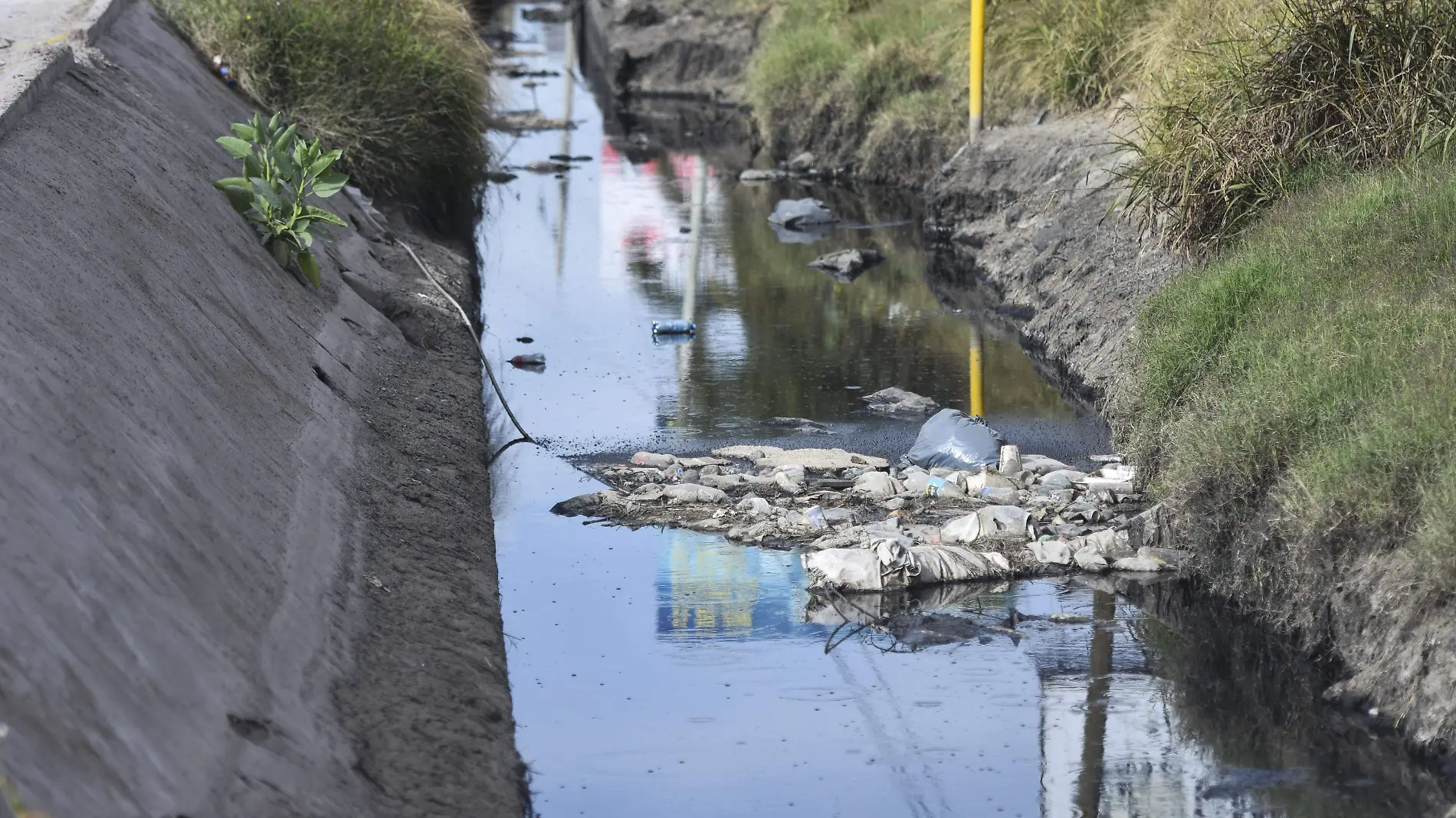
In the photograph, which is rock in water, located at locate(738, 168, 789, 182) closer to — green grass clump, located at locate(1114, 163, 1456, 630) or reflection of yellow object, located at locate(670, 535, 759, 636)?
green grass clump, located at locate(1114, 163, 1456, 630)

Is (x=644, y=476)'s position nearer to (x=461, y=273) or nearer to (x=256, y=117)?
(x=256, y=117)

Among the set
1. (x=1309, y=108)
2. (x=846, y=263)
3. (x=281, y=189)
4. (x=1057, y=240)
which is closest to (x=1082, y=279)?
(x=1057, y=240)

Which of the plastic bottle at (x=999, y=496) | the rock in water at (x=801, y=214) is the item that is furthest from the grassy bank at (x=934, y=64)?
the plastic bottle at (x=999, y=496)

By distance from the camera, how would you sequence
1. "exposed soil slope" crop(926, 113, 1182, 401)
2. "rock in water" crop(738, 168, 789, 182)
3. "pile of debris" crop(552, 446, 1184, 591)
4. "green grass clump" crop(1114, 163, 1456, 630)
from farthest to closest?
"rock in water" crop(738, 168, 789, 182)
"exposed soil slope" crop(926, 113, 1182, 401)
"pile of debris" crop(552, 446, 1184, 591)
"green grass clump" crop(1114, 163, 1456, 630)

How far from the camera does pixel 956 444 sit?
27.0 feet

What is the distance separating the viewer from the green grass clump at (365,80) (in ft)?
41.2

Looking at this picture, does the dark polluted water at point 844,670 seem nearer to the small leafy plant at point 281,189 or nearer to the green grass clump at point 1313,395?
the green grass clump at point 1313,395

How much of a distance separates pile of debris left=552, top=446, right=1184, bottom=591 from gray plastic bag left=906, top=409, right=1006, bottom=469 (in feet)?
0.29

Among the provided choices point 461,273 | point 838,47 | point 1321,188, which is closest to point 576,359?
point 461,273

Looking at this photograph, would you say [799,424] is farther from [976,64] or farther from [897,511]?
[976,64]

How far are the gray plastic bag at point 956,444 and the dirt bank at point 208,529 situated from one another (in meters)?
2.23

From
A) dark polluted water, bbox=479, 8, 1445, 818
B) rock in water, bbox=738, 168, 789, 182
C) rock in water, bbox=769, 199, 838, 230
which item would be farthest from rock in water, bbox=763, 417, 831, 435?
rock in water, bbox=738, 168, 789, 182

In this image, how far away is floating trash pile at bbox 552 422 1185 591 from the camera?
673 cm

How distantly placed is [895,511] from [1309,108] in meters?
3.64
